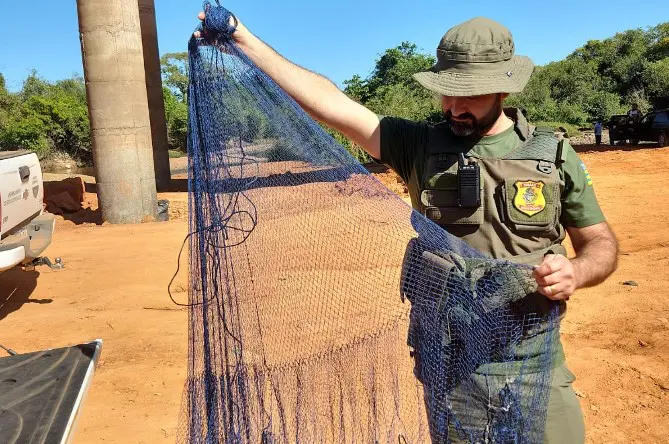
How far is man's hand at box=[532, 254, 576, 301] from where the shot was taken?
1808 mm

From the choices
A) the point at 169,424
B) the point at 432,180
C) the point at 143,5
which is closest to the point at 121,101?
the point at 143,5

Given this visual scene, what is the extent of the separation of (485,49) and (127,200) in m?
10.1

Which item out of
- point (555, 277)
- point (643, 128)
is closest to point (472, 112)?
point (555, 277)

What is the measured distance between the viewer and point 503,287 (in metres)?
2.04

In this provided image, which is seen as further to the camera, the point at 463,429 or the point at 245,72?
the point at 245,72

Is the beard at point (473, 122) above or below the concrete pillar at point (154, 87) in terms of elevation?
below

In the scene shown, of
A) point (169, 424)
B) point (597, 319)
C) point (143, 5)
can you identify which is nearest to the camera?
point (169, 424)

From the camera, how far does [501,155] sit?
2092 millimetres

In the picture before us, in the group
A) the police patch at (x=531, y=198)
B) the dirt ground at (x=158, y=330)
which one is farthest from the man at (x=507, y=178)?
the dirt ground at (x=158, y=330)

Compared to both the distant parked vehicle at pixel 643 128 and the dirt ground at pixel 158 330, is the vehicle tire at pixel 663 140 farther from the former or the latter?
the dirt ground at pixel 158 330

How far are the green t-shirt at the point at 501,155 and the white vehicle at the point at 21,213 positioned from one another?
4.11 meters

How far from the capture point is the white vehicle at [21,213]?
17.1 feet

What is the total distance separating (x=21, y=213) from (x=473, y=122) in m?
4.93

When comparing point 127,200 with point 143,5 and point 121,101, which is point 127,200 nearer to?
point 121,101
